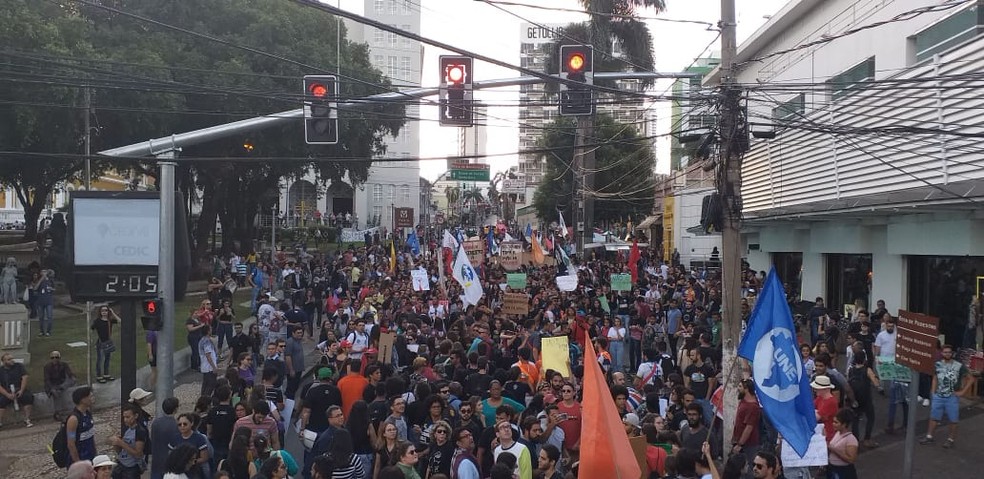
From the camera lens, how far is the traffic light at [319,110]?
11555 mm

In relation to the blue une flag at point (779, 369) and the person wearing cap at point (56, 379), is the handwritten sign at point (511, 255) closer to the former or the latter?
the person wearing cap at point (56, 379)

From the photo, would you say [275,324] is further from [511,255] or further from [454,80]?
[511,255]

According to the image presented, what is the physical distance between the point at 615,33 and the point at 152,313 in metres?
25.2

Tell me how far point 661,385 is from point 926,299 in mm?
8734

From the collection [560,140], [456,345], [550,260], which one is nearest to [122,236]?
[456,345]

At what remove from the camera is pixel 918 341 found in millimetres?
9211

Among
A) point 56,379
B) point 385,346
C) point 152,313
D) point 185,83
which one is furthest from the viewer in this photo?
point 185,83

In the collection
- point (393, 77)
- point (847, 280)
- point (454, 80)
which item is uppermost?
point (393, 77)

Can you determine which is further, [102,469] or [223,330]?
[223,330]

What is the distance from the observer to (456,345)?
11.8 m

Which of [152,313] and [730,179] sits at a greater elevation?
[730,179]

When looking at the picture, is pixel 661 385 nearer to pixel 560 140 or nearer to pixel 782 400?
pixel 782 400

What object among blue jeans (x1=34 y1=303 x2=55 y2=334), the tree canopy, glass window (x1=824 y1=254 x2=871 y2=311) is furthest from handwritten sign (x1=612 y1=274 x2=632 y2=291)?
blue jeans (x1=34 y1=303 x2=55 y2=334)

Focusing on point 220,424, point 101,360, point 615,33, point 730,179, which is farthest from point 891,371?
point 615,33
